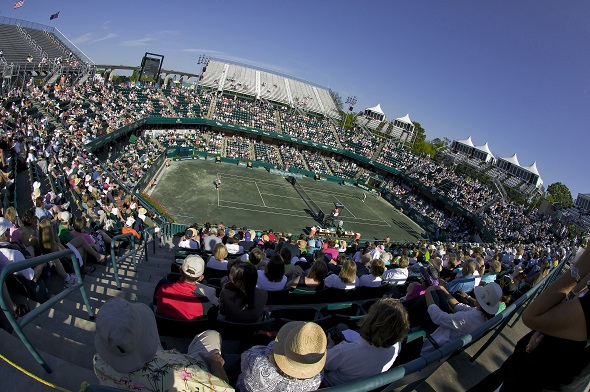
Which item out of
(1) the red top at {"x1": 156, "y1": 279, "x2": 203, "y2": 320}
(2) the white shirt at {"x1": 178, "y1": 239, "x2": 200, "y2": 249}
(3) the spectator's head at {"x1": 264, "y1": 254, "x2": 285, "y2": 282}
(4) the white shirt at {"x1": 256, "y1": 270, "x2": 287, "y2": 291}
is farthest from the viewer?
(2) the white shirt at {"x1": 178, "y1": 239, "x2": 200, "y2": 249}

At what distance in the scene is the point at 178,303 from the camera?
430 cm

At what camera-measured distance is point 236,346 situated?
169 inches

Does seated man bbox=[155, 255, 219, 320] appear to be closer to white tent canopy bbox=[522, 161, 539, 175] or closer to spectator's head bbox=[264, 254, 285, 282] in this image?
spectator's head bbox=[264, 254, 285, 282]

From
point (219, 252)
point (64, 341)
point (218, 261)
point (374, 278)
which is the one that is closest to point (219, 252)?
point (219, 252)

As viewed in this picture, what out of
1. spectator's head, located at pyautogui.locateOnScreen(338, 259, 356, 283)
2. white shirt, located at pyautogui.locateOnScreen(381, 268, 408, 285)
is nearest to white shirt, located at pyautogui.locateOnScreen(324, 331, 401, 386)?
spectator's head, located at pyautogui.locateOnScreen(338, 259, 356, 283)

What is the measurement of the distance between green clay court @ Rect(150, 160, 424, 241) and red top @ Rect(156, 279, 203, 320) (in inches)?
914

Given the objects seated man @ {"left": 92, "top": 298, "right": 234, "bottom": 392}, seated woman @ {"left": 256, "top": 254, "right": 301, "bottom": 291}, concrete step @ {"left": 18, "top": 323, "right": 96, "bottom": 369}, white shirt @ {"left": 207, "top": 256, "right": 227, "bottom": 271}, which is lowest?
white shirt @ {"left": 207, "top": 256, "right": 227, "bottom": 271}

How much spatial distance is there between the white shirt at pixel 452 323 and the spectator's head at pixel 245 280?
88.0 inches

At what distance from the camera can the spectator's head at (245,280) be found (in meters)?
4.51

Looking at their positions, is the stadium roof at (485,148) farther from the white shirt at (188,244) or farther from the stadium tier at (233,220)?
the white shirt at (188,244)

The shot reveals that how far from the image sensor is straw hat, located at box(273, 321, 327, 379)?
2451 millimetres

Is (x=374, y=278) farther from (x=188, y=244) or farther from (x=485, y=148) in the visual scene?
(x=485, y=148)

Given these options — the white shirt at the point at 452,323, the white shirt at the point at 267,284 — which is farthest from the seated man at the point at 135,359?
the white shirt at the point at 267,284

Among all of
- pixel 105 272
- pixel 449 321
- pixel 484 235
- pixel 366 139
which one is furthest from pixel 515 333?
pixel 366 139
